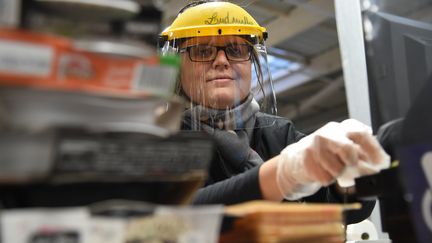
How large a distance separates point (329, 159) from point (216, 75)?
0.84 meters

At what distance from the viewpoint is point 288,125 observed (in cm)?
173

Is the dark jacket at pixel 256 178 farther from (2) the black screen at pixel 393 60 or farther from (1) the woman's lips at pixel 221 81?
(2) the black screen at pixel 393 60

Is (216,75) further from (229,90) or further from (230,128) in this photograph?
(230,128)

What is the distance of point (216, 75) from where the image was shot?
1653 mm

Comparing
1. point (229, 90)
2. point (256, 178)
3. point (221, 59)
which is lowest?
point (256, 178)

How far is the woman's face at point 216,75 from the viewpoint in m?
1.62

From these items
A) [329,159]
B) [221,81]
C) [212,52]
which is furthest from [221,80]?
[329,159]

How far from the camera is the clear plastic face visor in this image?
1.59 metres

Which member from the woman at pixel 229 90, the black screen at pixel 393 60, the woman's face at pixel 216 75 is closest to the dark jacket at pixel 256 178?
the woman at pixel 229 90

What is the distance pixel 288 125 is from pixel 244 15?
445 mm

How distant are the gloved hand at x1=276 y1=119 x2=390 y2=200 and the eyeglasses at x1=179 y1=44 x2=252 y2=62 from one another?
74cm

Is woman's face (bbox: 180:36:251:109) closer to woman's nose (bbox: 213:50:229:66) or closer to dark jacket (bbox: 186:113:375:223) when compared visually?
woman's nose (bbox: 213:50:229:66)

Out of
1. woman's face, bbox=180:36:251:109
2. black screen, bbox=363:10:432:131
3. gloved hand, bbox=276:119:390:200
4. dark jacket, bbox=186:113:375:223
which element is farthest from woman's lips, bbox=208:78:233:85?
black screen, bbox=363:10:432:131

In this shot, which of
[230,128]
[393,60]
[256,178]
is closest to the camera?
[393,60]
